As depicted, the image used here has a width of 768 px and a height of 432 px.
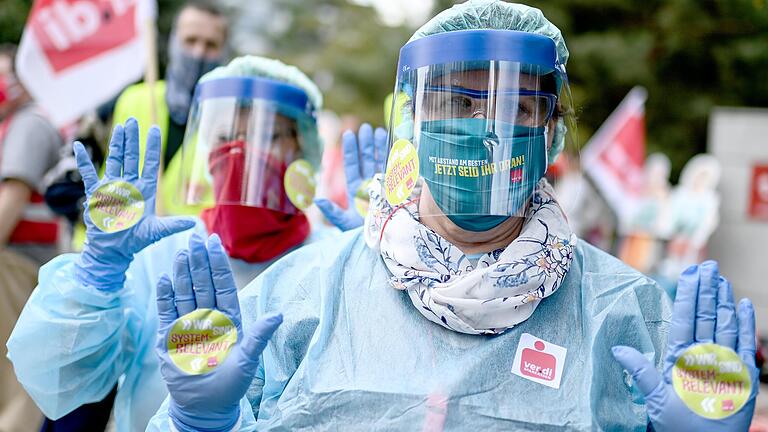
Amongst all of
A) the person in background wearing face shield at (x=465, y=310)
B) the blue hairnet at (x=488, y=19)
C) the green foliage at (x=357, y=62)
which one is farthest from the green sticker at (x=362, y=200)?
the green foliage at (x=357, y=62)

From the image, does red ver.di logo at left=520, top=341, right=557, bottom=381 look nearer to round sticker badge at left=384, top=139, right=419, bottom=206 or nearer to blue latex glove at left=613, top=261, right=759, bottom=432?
blue latex glove at left=613, top=261, right=759, bottom=432

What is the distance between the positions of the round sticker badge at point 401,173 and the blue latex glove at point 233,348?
45 centimetres

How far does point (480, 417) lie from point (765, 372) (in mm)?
3113

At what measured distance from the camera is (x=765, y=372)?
471cm

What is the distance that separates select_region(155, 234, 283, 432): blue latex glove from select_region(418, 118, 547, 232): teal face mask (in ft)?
1.69

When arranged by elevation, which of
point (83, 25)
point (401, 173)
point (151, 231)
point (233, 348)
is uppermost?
point (401, 173)

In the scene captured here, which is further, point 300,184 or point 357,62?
point 357,62

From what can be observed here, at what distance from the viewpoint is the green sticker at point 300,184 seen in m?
3.19

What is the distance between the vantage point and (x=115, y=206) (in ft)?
8.88

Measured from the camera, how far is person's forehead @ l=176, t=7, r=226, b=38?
4668 millimetres

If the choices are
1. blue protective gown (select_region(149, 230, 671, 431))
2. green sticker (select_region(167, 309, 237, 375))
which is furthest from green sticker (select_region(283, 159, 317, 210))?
green sticker (select_region(167, 309, 237, 375))

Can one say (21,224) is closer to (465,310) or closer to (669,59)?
(465,310)

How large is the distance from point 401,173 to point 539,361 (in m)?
0.57

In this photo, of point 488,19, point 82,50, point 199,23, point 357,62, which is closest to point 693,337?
point 488,19
